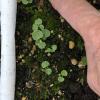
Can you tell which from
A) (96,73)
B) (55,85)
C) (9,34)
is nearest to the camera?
(96,73)

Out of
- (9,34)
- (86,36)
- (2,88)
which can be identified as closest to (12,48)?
(9,34)

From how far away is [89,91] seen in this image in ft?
4.61

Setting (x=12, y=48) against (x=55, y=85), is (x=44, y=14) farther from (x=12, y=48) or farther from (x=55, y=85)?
(x=55, y=85)

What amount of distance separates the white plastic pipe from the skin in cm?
20

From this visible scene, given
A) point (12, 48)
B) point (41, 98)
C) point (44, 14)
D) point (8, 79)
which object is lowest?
point (41, 98)

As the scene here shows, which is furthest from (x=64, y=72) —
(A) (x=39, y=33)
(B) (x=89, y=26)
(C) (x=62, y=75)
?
(B) (x=89, y=26)

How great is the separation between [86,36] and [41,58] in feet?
1.05

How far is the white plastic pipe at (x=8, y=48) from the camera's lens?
50.7 inches

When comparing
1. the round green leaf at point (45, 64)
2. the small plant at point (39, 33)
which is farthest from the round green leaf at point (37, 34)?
the round green leaf at point (45, 64)

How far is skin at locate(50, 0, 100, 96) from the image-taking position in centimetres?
109

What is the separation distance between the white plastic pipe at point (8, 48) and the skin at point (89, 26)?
20 centimetres

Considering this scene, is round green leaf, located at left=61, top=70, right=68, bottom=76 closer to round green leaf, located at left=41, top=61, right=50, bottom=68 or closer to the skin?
round green leaf, located at left=41, top=61, right=50, bottom=68

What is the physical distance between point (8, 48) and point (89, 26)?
36 centimetres

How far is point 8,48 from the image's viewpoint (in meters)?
1.31
